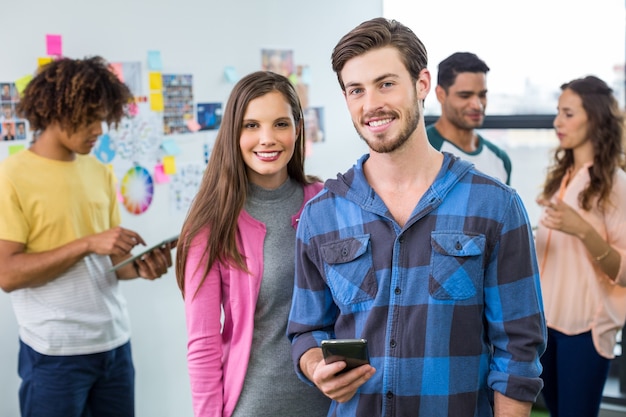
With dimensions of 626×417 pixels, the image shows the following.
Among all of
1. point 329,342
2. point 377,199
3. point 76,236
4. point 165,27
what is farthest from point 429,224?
point 165,27

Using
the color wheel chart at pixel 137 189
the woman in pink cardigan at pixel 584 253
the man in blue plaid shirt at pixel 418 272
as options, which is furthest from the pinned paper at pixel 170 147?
the man in blue plaid shirt at pixel 418 272

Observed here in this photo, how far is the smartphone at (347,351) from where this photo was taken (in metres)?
1.50

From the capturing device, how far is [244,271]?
1.95 metres

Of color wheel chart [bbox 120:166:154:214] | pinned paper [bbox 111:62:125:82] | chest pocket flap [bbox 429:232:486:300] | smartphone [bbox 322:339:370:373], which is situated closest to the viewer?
smartphone [bbox 322:339:370:373]

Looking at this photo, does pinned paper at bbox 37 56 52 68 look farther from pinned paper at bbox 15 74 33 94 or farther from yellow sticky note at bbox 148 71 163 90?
yellow sticky note at bbox 148 71 163 90

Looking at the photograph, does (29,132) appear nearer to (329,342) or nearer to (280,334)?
(280,334)

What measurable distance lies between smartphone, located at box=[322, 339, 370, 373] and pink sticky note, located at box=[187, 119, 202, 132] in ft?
7.10

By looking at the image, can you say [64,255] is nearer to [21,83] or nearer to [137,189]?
[21,83]

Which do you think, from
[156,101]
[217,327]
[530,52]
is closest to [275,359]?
[217,327]

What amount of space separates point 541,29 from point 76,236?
3.15 m

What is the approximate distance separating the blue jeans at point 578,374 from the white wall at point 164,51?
66.4 inches

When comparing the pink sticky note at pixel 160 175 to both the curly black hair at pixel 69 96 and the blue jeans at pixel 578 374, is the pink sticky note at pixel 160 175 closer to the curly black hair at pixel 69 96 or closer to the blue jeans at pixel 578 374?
the curly black hair at pixel 69 96

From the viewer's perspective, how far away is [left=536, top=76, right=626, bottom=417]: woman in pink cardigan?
2.82 metres

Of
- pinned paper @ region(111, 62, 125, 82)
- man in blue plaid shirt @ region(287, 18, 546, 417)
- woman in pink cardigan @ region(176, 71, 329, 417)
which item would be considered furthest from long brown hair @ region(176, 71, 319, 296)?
pinned paper @ region(111, 62, 125, 82)
